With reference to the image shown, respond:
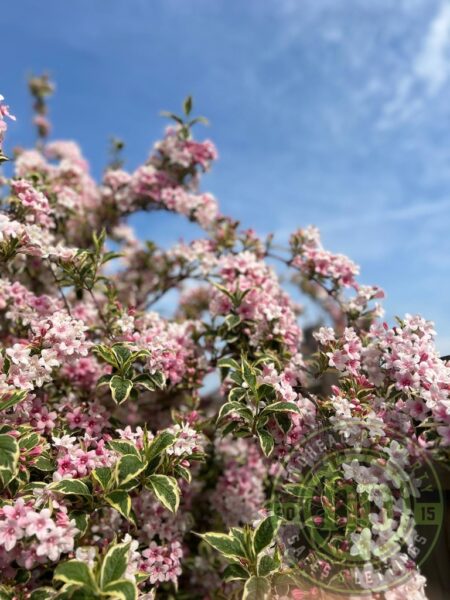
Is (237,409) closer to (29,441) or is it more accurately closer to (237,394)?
(237,394)

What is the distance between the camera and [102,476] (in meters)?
2.02

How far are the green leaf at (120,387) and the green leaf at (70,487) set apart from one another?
46 cm

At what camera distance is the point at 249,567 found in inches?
78.2

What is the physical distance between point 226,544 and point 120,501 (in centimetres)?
49

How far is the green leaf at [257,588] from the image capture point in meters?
1.92

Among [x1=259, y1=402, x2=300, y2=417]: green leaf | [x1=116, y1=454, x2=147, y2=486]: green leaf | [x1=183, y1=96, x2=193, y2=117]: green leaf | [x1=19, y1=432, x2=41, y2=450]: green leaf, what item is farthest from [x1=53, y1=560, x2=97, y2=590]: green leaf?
[x1=183, y1=96, x2=193, y2=117]: green leaf

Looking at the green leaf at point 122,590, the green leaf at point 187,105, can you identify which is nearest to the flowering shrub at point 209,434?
A: the green leaf at point 122,590

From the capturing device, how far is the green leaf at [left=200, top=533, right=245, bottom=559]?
2.00m

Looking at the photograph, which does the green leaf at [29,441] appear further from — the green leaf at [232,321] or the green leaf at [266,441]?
the green leaf at [232,321]

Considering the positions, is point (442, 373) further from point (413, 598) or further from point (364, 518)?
point (413, 598)

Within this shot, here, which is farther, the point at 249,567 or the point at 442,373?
the point at 442,373

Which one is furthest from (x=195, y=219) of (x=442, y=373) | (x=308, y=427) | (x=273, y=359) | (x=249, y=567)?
(x=249, y=567)

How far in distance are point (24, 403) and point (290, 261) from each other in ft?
7.23

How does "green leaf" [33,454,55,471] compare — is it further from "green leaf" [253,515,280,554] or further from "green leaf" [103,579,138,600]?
"green leaf" [253,515,280,554]
